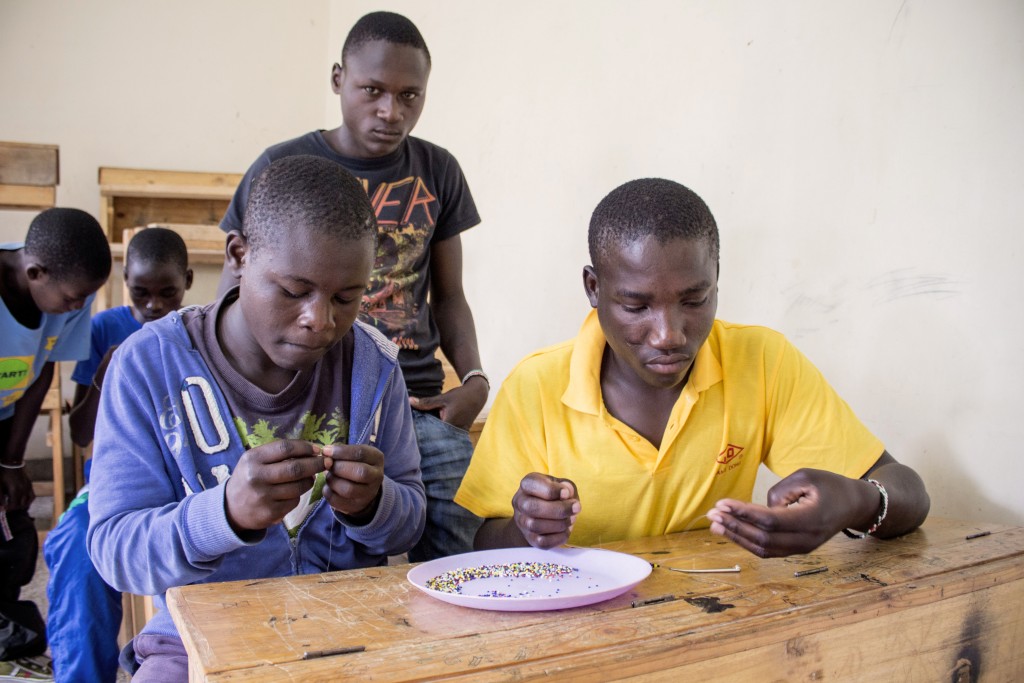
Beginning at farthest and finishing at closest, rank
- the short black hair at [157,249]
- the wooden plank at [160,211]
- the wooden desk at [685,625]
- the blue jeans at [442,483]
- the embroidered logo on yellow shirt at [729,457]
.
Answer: the wooden plank at [160,211], the short black hair at [157,249], the blue jeans at [442,483], the embroidered logo on yellow shirt at [729,457], the wooden desk at [685,625]

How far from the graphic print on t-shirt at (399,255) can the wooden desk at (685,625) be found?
3.31 feet

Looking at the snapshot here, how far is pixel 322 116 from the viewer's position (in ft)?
21.1

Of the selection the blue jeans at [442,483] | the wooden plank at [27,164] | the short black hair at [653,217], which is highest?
the wooden plank at [27,164]

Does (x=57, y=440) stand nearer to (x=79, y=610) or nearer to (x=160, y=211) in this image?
(x=160, y=211)

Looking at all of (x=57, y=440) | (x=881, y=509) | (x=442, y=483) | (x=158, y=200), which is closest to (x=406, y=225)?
(x=442, y=483)

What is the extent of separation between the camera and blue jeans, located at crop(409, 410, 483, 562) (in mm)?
2320

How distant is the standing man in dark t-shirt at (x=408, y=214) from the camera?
7.77 feet

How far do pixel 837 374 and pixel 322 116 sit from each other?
489cm

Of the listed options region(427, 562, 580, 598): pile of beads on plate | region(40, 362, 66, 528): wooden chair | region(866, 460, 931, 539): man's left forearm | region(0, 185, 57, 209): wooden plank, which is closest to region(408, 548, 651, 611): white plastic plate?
region(427, 562, 580, 598): pile of beads on plate

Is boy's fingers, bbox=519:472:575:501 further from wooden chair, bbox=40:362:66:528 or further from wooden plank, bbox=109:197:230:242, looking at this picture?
wooden plank, bbox=109:197:230:242

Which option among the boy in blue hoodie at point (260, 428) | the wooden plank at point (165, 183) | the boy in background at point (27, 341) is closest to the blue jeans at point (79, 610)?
the boy in blue hoodie at point (260, 428)

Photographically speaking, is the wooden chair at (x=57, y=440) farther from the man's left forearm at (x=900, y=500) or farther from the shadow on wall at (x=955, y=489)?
the man's left forearm at (x=900, y=500)

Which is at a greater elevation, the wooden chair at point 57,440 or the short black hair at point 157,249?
the short black hair at point 157,249

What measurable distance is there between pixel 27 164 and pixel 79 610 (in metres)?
2.73
